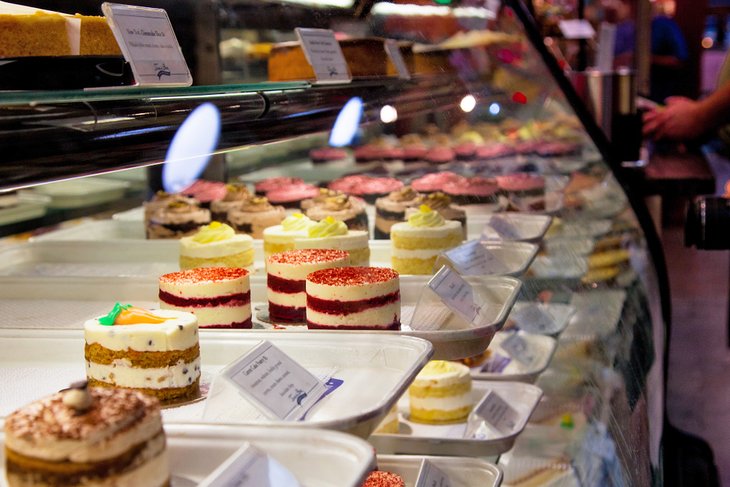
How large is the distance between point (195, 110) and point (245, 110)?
208mm

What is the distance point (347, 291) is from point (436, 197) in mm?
1003

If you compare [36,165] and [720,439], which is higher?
[36,165]

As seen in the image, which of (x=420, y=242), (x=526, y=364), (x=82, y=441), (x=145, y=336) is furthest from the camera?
(x=526, y=364)

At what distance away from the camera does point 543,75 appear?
3.62 m

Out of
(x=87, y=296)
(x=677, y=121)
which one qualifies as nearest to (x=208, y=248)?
(x=87, y=296)

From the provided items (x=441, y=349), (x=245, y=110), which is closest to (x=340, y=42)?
(x=245, y=110)

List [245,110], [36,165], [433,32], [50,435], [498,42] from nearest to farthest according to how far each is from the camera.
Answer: [50,435] → [36,165] → [245,110] → [433,32] → [498,42]

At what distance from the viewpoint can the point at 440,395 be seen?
2.70m

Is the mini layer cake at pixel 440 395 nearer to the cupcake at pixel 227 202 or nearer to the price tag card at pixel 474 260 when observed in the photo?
the price tag card at pixel 474 260

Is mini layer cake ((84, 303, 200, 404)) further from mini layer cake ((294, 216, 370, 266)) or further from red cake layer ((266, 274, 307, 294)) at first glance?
mini layer cake ((294, 216, 370, 266))

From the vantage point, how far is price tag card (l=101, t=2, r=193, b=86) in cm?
129

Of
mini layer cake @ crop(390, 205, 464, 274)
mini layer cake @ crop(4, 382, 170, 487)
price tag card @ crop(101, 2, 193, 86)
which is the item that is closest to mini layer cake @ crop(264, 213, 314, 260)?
mini layer cake @ crop(390, 205, 464, 274)

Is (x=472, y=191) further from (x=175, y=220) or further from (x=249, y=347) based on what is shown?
(x=249, y=347)

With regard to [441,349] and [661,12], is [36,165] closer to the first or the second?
[441,349]
